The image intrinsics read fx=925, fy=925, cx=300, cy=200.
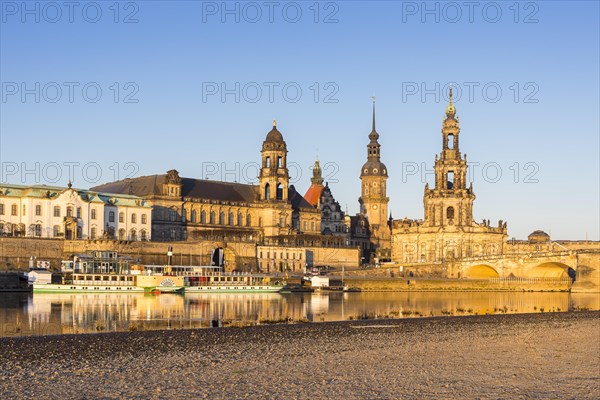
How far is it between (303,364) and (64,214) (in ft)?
265

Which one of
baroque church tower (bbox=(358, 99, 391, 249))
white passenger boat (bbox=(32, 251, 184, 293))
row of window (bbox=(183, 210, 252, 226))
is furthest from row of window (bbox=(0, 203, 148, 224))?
baroque church tower (bbox=(358, 99, 391, 249))

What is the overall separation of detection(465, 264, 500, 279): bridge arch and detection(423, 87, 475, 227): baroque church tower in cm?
1354

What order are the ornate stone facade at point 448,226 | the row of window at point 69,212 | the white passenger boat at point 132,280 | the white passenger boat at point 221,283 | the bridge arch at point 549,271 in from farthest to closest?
the ornate stone facade at point 448,226
the bridge arch at point 549,271
the row of window at point 69,212
the white passenger boat at point 221,283
the white passenger boat at point 132,280

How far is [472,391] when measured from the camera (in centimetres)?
2475

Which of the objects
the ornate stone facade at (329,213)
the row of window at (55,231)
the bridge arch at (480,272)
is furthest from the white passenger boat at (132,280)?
the ornate stone facade at (329,213)

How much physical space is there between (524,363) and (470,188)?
112 meters

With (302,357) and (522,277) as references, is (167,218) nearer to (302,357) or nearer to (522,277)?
(522,277)

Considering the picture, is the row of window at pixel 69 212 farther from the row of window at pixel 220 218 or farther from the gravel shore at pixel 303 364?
the gravel shore at pixel 303 364

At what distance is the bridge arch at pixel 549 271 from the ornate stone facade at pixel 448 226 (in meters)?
19.8

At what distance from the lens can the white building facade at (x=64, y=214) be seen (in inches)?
4026

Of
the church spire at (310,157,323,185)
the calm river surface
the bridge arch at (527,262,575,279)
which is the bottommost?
the calm river surface

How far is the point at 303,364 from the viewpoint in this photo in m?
29.0

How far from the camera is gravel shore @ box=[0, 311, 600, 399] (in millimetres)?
24078

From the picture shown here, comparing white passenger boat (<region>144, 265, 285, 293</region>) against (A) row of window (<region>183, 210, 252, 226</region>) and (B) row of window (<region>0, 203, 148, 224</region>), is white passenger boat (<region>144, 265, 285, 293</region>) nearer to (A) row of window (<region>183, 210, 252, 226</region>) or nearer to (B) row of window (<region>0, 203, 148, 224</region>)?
(B) row of window (<region>0, 203, 148, 224</region>)
